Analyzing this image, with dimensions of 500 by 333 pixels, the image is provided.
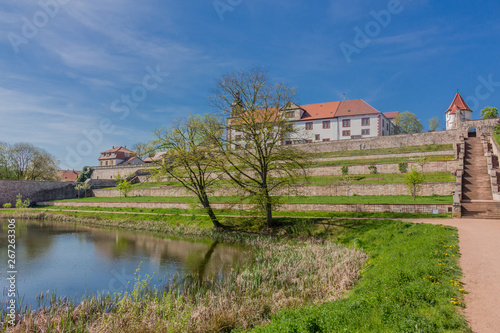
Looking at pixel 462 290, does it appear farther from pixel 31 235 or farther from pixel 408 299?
pixel 31 235

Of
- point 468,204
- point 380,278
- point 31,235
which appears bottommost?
point 31,235

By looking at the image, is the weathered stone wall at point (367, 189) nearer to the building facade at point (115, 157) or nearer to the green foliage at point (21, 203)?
the green foliage at point (21, 203)

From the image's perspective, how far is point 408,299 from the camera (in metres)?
7.57

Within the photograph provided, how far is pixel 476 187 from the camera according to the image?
25672 millimetres

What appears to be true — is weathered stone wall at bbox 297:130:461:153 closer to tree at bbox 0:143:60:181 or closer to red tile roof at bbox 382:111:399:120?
red tile roof at bbox 382:111:399:120

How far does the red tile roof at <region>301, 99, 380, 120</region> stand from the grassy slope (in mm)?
54912

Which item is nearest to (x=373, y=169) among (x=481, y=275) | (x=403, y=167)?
(x=403, y=167)

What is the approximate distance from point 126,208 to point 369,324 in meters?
36.9

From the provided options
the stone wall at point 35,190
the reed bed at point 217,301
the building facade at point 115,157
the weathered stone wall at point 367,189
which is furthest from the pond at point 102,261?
the building facade at point 115,157

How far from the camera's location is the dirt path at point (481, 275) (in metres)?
6.49

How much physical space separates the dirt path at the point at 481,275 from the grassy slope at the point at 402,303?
0.28 meters

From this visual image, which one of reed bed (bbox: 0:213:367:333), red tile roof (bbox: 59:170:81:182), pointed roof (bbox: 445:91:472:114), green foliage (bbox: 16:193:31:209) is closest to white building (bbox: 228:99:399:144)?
pointed roof (bbox: 445:91:472:114)

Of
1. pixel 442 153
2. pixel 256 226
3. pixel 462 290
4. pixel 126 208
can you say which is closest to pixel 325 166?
pixel 442 153

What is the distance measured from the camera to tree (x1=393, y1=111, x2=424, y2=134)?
79750 millimetres
